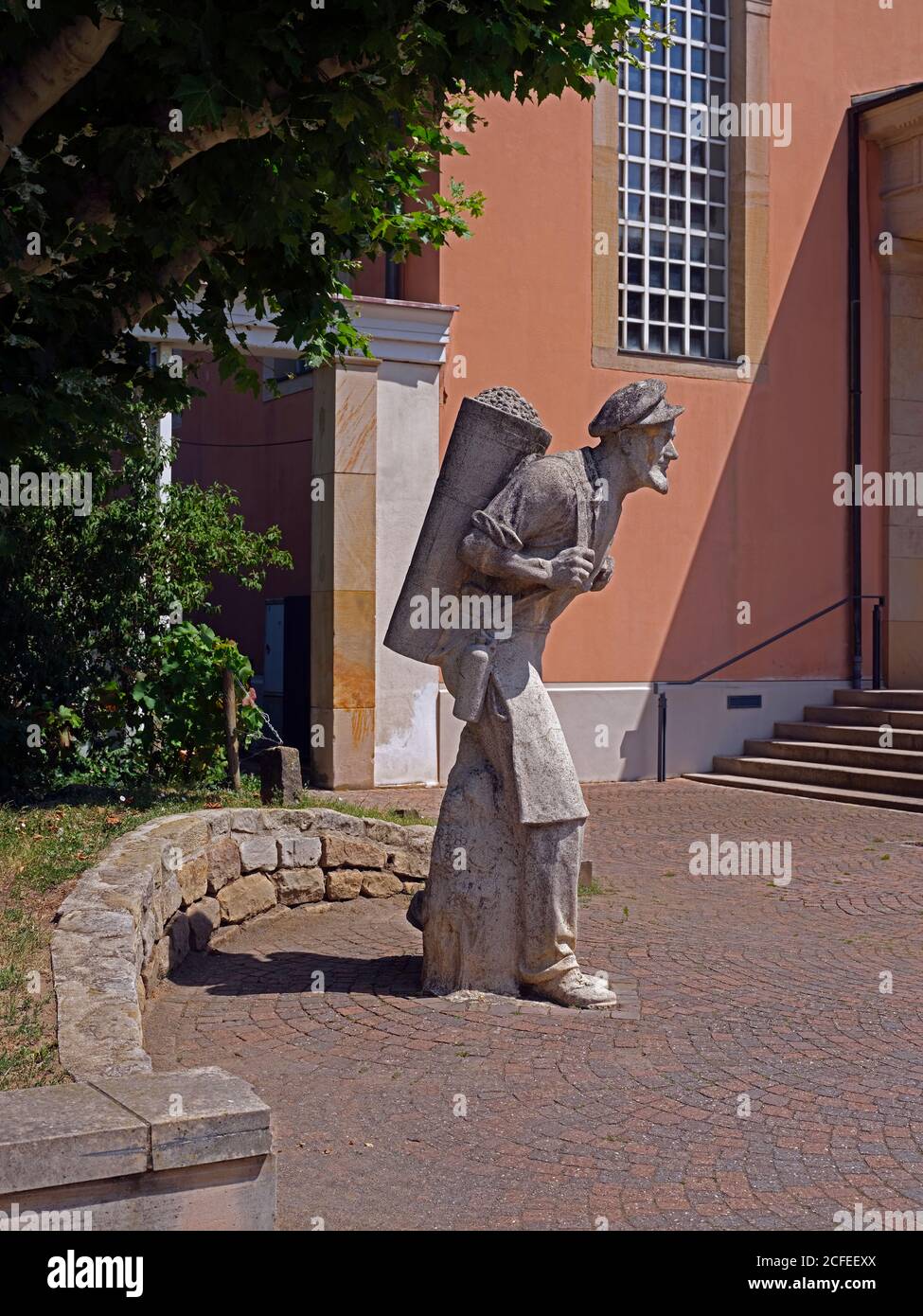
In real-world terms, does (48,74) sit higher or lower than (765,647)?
higher

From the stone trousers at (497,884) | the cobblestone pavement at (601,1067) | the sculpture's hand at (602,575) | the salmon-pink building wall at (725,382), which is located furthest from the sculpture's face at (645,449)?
the salmon-pink building wall at (725,382)

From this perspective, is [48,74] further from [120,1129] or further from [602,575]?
[120,1129]

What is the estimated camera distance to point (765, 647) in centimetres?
1612

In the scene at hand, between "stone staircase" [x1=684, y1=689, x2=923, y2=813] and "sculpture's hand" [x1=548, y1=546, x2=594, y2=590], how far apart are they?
7604 millimetres

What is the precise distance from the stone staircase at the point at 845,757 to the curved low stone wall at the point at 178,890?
6.12 metres

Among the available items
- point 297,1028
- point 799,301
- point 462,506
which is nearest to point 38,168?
point 462,506

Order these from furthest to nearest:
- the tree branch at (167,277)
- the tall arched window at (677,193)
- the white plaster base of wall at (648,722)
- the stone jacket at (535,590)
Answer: the tall arched window at (677,193)
the white plaster base of wall at (648,722)
the stone jacket at (535,590)
the tree branch at (167,277)

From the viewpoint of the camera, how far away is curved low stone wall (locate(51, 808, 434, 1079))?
4.56m

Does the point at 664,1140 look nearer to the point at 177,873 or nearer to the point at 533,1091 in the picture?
the point at 533,1091

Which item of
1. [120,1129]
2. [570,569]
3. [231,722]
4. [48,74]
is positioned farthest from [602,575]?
[231,722]

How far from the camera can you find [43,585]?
10219 mm

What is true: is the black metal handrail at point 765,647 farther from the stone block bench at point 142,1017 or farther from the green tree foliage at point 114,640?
the stone block bench at point 142,1017

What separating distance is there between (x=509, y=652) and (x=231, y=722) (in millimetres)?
4117

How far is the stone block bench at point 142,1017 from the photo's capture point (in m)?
3.06
